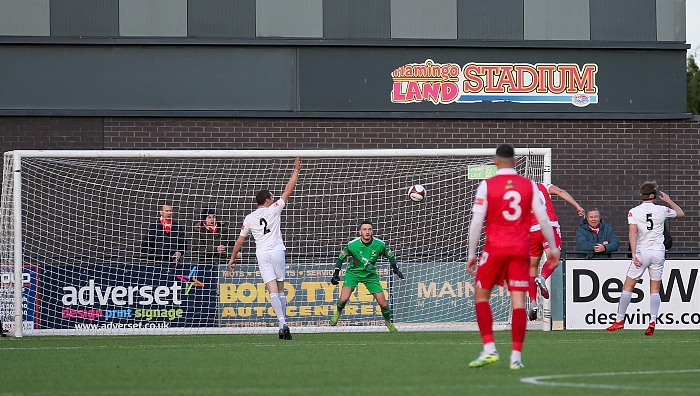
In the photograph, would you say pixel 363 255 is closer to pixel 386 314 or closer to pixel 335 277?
pixel 335 277

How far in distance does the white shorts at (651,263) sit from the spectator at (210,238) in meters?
6.50

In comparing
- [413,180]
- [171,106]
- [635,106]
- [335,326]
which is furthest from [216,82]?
[635,106]

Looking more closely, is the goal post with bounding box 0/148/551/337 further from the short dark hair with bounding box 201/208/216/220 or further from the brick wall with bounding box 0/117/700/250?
the brick wall with bounding box 0/117/700/250

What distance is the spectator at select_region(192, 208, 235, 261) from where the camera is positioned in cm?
1804

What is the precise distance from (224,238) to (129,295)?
6.50 feet

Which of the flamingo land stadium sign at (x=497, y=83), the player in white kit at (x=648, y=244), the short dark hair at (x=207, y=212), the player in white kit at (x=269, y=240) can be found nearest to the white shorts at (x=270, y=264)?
the player in white kit at (x=269, y=240)

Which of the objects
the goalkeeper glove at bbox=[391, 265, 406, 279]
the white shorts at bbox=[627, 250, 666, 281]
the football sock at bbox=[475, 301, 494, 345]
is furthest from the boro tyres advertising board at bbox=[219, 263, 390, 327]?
the football sock at bbox=[475, 301, 494, 345]

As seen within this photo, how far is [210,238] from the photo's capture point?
18.3 meters

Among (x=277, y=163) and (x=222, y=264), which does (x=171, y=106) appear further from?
(x=222, y=264)

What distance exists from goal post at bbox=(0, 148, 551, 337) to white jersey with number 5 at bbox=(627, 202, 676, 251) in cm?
173

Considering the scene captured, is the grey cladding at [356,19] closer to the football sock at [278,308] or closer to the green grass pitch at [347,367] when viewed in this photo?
the football sock at [278,308]

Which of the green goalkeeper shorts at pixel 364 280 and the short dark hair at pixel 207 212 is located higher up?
the short dark hair at pixel 207 212

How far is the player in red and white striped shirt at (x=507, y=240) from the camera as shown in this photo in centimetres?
936

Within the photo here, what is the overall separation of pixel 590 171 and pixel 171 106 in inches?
336
